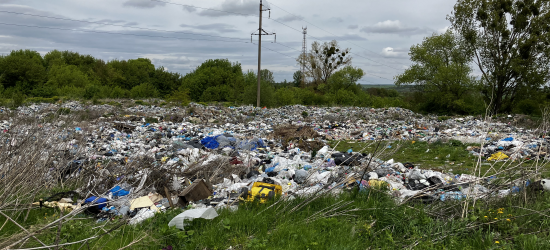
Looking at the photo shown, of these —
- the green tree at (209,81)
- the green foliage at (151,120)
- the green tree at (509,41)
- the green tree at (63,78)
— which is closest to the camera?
the green foliage at (151,120)

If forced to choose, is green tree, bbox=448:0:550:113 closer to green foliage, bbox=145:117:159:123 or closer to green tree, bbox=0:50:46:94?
green foliage, bbox=145:117:159:123

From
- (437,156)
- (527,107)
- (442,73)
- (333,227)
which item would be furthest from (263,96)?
(333,227)

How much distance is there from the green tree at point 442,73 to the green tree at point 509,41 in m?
1.37

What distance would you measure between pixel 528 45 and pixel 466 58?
4046 mm

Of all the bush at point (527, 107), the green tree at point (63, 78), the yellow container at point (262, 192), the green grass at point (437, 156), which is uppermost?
the green tree at point (63, 78)

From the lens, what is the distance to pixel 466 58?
24.0m

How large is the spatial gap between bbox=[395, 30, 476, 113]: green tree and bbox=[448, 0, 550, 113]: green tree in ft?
4.49

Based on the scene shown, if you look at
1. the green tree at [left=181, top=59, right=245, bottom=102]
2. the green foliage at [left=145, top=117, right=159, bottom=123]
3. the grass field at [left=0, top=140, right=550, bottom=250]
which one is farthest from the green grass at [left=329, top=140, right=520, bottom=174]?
the green tree at [left=181, top=59, right=245, bottom=102]

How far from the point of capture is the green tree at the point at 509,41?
20453 mm

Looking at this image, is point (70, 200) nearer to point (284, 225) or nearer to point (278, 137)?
point (284, 225)

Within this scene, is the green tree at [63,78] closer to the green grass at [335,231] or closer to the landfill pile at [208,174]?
the landfill pile at [208,174]

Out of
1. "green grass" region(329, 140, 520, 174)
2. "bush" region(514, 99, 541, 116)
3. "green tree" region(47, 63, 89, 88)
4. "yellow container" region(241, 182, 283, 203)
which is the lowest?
"green grass" region(329, 140, 520, 174)

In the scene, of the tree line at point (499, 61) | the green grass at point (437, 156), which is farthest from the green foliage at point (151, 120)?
the tree line at point (499, 61)

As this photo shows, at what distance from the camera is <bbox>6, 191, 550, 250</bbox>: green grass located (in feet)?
8.43
